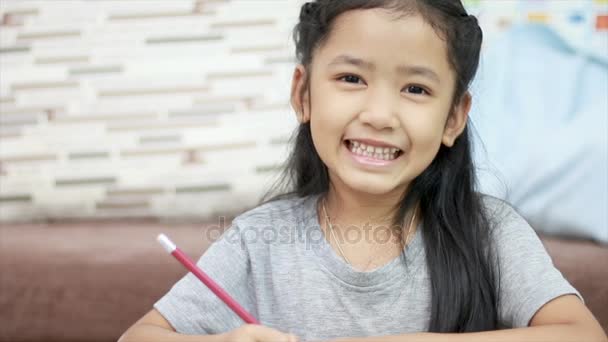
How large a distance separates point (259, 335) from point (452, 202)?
336 millimetres

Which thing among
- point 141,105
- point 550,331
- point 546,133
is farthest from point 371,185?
point 141,105

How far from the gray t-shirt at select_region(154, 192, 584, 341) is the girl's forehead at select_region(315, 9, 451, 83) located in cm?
21

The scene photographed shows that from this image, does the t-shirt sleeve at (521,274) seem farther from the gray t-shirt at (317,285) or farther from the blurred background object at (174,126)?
the blurred background object at (174,126)

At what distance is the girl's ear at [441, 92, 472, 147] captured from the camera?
916 mm

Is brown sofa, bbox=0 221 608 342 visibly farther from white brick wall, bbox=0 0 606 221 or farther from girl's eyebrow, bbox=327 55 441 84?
girl's eyebrow, bbox=327 55 441 84

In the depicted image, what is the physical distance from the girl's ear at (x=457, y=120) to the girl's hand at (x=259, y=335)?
0.33 meters

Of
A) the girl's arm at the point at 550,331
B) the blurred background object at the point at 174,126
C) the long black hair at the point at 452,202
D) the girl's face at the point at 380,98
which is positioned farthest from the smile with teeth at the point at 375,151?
the blurred background object at the point at 174,126

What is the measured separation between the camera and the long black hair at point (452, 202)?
87cm

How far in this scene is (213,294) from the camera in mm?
892

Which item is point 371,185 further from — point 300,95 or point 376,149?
point 300,95

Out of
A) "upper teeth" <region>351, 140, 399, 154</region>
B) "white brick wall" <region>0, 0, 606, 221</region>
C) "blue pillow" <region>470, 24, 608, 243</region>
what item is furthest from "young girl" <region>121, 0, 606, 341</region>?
"white brick wall" <region>0, 0, 606, 221</region>

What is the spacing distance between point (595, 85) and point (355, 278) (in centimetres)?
68

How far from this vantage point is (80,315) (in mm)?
1162

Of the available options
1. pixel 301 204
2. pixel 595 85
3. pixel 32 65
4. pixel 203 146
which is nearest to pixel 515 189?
pixel 595 85
